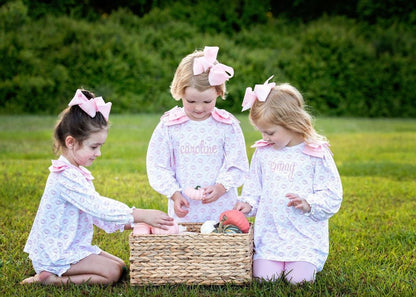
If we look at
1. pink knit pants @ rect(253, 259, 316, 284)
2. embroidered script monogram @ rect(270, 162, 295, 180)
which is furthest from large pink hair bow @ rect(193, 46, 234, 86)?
pink knit pants @ rect(253, 259, 316, 284)

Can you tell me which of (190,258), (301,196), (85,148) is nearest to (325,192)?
(301,196)

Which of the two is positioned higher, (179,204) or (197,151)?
(197,151)

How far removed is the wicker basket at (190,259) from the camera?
3.40 metres

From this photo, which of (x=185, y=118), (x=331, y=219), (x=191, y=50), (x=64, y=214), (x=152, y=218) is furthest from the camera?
(x=191, y=50)

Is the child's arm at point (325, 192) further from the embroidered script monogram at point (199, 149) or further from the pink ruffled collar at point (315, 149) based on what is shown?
the embroidered script monogram at point (199, 149)

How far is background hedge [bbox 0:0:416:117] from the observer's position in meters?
16.2

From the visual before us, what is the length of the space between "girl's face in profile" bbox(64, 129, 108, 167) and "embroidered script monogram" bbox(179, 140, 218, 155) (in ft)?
2.24

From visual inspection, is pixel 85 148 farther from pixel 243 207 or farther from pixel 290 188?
pixel 290 188

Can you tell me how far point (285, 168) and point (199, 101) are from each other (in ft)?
2.42

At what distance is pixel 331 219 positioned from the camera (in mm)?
5156

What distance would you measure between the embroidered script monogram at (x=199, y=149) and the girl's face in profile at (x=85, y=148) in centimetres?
68

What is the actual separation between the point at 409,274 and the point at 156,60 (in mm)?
14880

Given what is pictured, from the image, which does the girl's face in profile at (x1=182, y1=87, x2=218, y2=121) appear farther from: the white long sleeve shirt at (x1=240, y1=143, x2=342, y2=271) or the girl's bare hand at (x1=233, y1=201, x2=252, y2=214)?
the girl's bare hand at (x1=233, y1=201, x2=252, y2=214)

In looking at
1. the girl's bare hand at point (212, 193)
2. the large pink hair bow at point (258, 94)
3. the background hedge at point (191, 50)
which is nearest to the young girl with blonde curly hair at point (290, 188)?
the large pink hair bow at point (258, 94)
